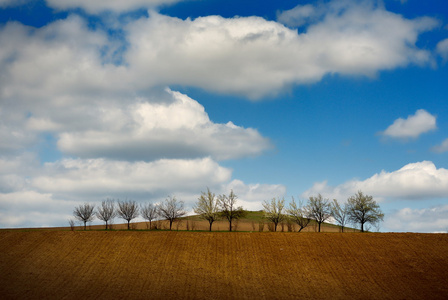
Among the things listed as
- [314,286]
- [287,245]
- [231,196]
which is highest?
[231,196]

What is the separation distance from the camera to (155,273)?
3325 cm

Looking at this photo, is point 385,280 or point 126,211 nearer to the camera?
point 385,280

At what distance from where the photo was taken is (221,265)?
115 feet

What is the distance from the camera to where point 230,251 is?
37.8 metres

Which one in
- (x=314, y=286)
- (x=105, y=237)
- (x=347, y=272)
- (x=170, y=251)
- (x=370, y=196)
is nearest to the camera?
(x=314, y=286)

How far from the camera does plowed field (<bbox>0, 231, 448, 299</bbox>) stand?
3064 cm

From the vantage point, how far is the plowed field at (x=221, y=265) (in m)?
30.6

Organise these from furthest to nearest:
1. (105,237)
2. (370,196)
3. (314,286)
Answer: (370,196), (105,237), (314,286)

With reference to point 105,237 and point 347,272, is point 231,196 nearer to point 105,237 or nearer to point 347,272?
point 105,237

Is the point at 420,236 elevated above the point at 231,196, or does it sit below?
below

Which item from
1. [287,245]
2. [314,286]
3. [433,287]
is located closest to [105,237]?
[287,245]

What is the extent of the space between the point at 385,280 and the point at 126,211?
3846cm

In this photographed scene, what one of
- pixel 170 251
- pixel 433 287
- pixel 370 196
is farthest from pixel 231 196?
pixel 433 287

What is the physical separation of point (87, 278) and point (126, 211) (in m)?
27.7
